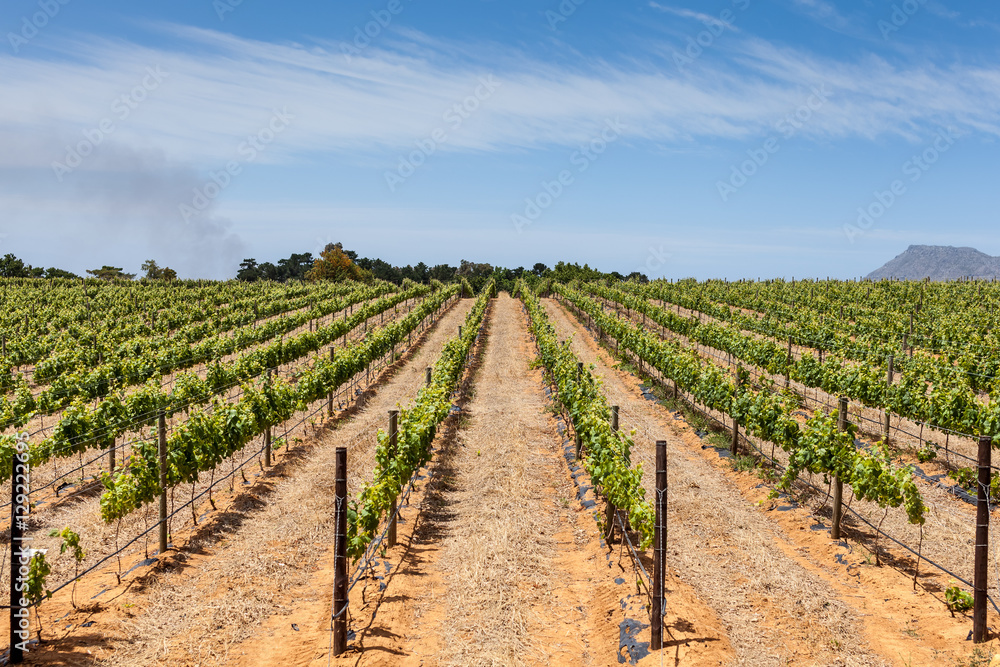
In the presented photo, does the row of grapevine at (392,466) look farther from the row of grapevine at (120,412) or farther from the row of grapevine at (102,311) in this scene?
the row of grapevine at (102,311)

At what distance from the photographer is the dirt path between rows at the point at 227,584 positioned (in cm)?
592

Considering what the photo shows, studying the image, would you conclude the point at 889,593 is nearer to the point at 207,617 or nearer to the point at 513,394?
the point at 207,617

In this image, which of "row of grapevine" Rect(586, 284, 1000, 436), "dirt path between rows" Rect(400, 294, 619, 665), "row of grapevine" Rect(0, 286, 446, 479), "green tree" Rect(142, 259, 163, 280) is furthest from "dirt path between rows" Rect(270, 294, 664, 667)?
"green tree" Rect(142, 259, 163, 280)

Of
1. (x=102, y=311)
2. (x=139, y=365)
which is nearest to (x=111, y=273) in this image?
(x=102, y=311)

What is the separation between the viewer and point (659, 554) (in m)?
6.05

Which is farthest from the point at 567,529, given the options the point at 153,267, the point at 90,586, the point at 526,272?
the point at 153,267

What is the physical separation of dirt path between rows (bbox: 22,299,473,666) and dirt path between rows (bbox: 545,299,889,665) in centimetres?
455

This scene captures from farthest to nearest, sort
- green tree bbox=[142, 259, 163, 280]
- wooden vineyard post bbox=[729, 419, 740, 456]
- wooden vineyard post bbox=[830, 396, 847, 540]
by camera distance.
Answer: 1. green tree bbox=[142, 259, 163, 280]
2. wooden vineyard post bbox=[729, 419, 740, 456]
3. wooden vineyard post bbox=[830, 396, 847, 540]

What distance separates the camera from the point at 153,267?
89.9m

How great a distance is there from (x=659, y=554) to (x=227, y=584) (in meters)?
5.08

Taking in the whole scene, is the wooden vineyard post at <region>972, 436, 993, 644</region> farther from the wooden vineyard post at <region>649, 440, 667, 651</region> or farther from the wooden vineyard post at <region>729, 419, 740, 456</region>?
the wooden vineyard post at <region>729, 419, 740, 456</region>

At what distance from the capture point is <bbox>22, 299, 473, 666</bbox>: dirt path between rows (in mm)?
5918

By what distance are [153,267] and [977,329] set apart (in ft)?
317

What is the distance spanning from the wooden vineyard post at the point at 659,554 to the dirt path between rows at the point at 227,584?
3.64m
